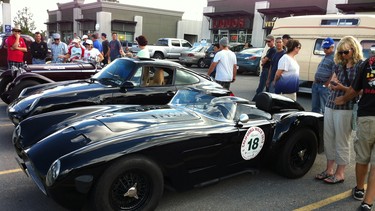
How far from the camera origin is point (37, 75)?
22.7 feet

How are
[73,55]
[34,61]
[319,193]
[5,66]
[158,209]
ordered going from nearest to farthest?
1. [158,209]
2. [319,193]
3. [73,55]
4. [34,61]
5. [5,66]

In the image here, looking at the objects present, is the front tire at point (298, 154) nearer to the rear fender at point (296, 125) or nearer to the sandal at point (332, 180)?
the rear fender at point (296, 125)

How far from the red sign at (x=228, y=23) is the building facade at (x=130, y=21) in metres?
5.71

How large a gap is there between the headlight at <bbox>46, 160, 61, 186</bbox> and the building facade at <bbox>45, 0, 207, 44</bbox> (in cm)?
3598

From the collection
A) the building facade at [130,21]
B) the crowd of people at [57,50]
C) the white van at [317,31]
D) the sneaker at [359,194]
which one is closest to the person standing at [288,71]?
the sneaker at [359,194]

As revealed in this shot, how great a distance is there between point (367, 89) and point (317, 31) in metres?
7.06

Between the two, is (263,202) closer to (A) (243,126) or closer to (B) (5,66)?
(A) (243,126)

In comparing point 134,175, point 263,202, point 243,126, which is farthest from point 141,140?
point 263,202

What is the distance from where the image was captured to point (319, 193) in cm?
391

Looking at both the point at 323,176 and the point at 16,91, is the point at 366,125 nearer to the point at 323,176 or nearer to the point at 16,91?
the point at 323,176

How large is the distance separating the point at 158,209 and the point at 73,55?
21.6 feet

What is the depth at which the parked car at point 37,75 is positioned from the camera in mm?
6738

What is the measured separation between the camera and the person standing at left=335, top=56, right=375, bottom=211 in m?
3.39

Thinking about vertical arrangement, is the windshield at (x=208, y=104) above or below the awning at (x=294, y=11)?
below
